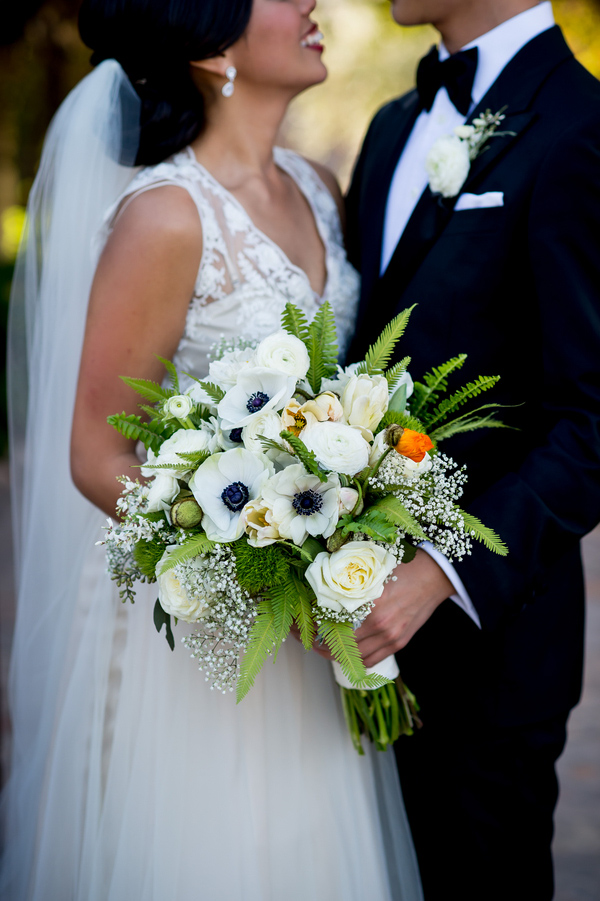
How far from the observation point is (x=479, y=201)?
2045 millimetres

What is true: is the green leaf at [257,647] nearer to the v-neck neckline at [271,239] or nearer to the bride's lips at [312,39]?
the v-neck neckline at [271,239]

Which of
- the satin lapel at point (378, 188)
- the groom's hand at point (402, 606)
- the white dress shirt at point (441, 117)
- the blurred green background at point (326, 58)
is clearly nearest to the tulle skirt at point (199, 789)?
the groom's hand at point (402, 606)

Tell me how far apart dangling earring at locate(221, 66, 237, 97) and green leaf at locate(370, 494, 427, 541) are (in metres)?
1.49

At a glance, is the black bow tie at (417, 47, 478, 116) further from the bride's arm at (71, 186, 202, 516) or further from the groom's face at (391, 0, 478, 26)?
the bride's arm at (71, 186, 202, 516)

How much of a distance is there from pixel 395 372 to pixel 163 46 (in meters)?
1.30

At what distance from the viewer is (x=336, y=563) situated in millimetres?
1491

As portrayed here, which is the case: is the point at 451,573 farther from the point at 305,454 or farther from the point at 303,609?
the point at 305,454

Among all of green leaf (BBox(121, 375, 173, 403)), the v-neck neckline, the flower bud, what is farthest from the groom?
green leaf (BBox(121, 375, 173, 403))

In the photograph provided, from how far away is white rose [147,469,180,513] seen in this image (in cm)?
160


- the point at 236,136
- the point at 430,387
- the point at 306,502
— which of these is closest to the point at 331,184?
the point at 236,136

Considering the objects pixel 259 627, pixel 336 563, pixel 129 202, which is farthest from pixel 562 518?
pixel 129 202

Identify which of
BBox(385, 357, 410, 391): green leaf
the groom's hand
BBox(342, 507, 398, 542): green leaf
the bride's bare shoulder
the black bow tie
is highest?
the black bow tie

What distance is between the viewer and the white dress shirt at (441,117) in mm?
2207

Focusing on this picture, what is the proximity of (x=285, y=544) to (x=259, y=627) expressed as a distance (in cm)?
17
